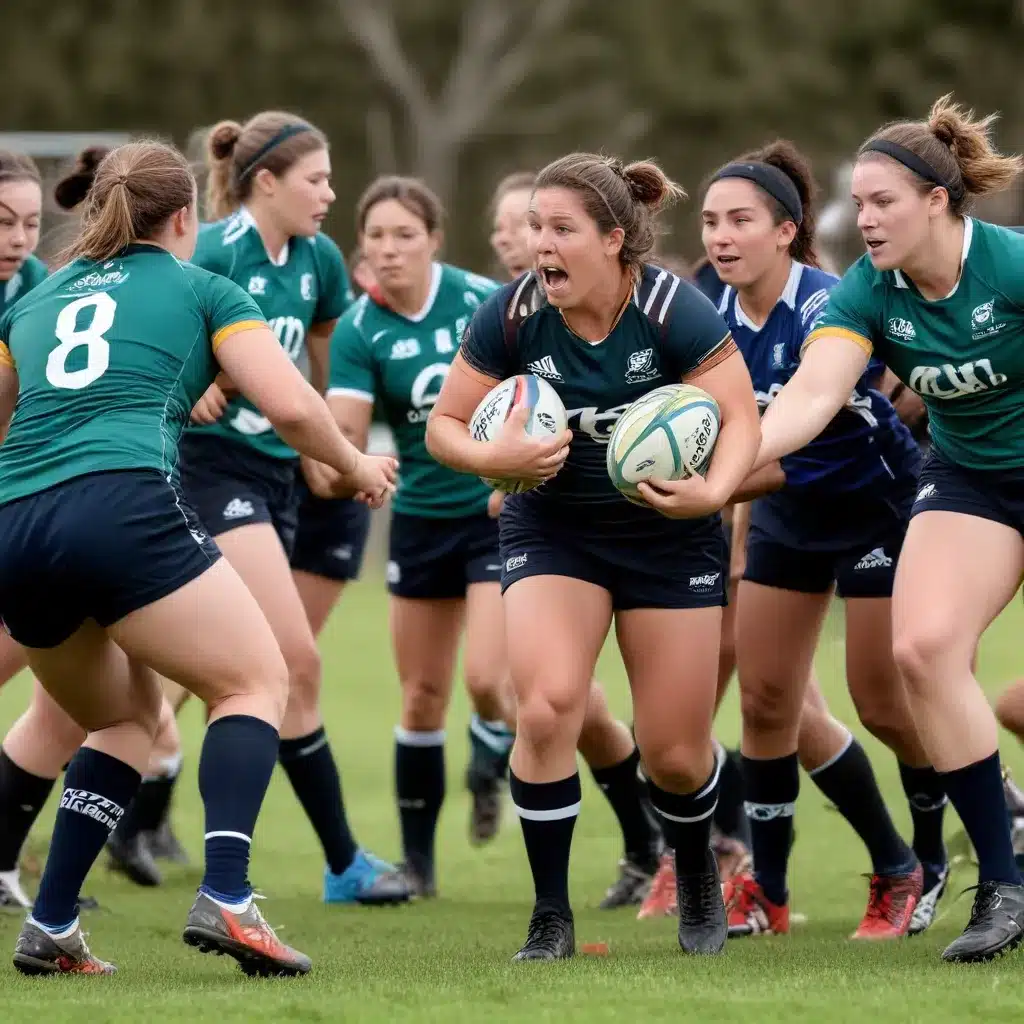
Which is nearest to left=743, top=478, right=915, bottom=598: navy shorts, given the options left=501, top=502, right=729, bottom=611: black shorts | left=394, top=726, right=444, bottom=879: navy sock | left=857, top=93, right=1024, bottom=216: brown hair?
left=501, top=502, right=729, bottom=611: black shorts

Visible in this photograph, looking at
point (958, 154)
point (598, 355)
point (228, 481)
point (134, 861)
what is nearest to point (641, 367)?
point (598, 355)

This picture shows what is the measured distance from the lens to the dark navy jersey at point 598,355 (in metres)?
5.12

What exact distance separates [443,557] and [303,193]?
140 centimetres

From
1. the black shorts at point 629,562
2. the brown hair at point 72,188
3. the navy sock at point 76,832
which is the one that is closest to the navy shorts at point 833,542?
the black shorts at point 629,562

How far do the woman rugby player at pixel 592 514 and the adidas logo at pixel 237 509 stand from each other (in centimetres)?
144

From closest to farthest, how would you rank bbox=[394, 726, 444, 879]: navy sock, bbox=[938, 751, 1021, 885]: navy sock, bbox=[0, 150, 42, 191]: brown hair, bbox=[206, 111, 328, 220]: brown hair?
1. bbox=[938, 751, 1021, 885]: navy sock
2. bbox=[0, 150, 42, 191]: brown hair
3. bbox=[206, 111, 328, 220]: brown hair
4. bbox=[394, 726, 444, 879]: navy sock

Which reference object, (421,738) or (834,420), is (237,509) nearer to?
(421,738)

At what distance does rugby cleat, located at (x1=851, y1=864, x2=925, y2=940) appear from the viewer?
19.3 ft

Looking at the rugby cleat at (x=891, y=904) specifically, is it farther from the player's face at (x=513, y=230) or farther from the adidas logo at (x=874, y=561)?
the player's face at (x=513, y=230)

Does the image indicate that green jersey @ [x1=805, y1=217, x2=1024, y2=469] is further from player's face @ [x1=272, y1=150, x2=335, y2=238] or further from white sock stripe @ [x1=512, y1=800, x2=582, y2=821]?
player's face @ [x1=272, y1=150, x2=335, y2=238]

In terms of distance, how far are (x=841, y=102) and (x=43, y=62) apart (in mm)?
14292

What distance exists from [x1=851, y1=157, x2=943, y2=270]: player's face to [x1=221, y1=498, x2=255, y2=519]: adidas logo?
7.80ft

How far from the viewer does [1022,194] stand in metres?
19.8

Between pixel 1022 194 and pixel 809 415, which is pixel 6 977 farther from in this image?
pixel 1022 194
